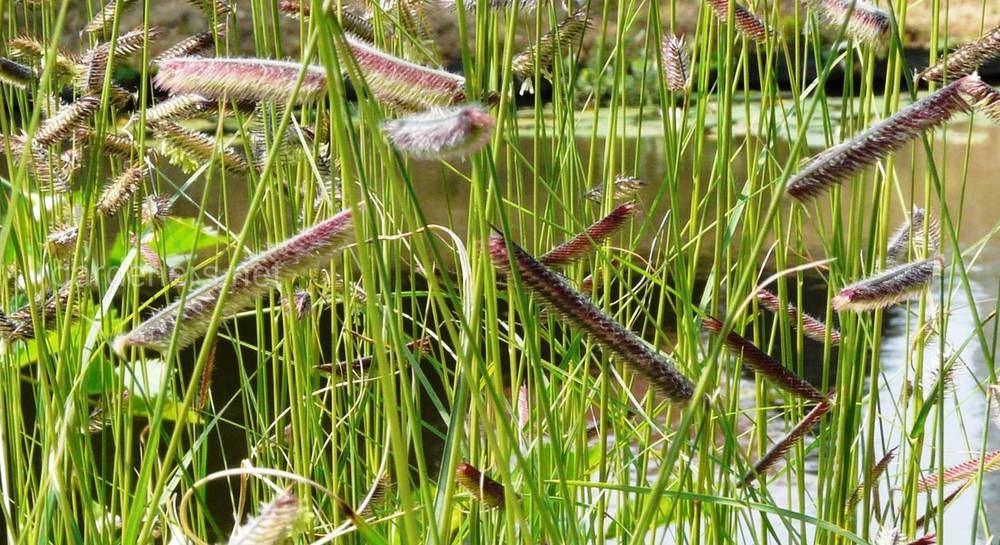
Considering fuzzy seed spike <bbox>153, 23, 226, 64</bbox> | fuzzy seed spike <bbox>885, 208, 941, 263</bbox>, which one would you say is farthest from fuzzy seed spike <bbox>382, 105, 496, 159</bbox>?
fuzzy seed spike <bbox>885, 208, 941, 263</bbox>

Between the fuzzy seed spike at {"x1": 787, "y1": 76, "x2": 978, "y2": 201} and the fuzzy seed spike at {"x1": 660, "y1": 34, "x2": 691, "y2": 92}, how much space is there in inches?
Result: 17.3

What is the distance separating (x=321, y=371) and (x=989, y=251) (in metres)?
2.49

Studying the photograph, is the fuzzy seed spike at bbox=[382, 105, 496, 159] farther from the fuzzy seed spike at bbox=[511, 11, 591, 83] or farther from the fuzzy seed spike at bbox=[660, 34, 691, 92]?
the fuzzy seed spike at bbox=[660, 34, 691, 92]

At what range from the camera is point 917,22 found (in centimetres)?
751

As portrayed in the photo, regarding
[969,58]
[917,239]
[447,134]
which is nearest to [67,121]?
[447,134]

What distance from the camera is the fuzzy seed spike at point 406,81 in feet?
1.32

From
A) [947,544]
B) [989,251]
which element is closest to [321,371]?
[947,544]

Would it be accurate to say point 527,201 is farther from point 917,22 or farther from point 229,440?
point 917,22

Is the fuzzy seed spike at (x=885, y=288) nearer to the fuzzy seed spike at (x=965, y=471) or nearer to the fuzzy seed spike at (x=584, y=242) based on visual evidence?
the fuzzy seed spike at (x=584, y=242)

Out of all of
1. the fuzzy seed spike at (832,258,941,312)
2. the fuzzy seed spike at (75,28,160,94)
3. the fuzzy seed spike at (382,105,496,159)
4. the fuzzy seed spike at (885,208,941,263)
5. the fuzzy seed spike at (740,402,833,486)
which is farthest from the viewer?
the fuzzy seed spike at (885,208,941,263)

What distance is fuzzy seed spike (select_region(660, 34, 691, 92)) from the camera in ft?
2.84

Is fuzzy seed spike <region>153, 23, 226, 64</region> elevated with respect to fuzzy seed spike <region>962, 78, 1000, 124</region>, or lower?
elevated

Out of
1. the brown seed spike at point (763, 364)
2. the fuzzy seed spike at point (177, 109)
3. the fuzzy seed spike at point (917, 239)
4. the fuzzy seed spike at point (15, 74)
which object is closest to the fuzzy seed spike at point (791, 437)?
the brown seed spike at point (763, 364)

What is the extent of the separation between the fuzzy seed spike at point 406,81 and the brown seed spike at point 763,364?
Answer: 0.19 m
